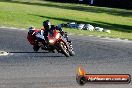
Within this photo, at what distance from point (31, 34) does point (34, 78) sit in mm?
5902

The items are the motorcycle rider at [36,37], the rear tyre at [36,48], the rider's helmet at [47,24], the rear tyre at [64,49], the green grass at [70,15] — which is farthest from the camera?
the green grass at [70,15]

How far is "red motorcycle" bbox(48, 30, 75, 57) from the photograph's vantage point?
1925cm

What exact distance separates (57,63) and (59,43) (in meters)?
1.92

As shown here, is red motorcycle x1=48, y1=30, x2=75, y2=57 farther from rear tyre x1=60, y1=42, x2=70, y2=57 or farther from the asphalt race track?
the asphalt race track

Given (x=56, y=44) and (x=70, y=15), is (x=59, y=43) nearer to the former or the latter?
(x=56, y=44)

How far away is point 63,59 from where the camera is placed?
1856cm

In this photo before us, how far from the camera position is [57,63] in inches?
691

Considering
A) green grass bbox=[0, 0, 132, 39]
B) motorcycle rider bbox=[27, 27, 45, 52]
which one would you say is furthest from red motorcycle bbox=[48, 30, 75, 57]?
green grass bbox=[0, 0, 132, 39]

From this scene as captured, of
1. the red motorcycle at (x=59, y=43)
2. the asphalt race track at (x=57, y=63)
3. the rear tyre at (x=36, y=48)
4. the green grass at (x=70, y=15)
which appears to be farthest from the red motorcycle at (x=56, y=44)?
the green grass at (x=70, y=15)

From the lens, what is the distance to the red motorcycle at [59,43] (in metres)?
19.2

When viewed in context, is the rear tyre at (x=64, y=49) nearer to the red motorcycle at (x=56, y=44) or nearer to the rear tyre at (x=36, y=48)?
the red motorcycle at (x=56, y=44)

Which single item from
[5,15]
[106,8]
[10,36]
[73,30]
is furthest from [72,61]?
[106,8]

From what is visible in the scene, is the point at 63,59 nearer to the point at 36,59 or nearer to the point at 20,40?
the point at 36,59

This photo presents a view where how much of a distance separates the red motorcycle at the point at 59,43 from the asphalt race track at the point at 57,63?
27cm
